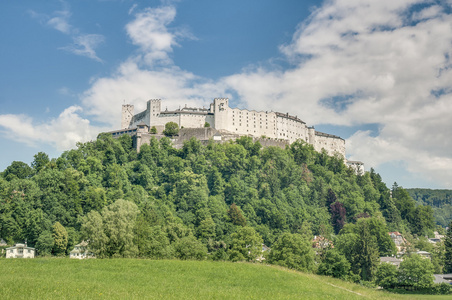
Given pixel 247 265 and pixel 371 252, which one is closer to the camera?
pixel 247 265

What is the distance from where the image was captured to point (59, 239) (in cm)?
5688

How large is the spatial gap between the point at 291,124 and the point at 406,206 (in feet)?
129

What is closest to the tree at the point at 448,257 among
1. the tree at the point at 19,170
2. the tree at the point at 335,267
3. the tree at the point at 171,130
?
the tree at the point at 335,267

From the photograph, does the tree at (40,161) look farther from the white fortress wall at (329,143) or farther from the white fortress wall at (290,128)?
the white fortress wall at (329,143)

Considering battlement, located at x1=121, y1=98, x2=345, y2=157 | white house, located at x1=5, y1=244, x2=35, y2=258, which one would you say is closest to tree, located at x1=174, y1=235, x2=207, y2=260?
white house, located at x1=5, y1=244, x2=35, y2=258

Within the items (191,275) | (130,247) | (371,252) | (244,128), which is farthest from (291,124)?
(191,275)

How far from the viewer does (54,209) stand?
62406 millimetres

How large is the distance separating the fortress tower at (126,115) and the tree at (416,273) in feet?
280

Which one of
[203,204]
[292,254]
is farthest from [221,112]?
[292,254]

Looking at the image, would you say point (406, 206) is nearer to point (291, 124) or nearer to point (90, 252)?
point (291, 124)

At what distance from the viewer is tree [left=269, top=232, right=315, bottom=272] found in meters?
49.2

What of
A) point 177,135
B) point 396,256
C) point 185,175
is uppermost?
point 177,135

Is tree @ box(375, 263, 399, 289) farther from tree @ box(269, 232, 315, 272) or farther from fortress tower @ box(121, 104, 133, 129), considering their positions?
fortress tower @ box(121, 104, 133, 129)

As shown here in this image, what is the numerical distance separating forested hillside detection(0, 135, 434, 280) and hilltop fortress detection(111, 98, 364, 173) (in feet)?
17.5
